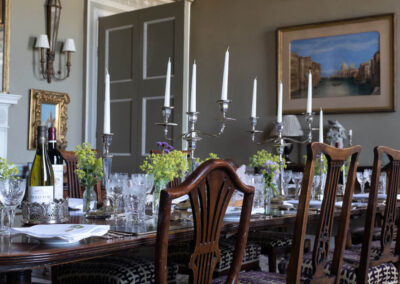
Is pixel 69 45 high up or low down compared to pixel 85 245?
up

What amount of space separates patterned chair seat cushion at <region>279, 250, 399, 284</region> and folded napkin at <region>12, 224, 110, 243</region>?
104cm

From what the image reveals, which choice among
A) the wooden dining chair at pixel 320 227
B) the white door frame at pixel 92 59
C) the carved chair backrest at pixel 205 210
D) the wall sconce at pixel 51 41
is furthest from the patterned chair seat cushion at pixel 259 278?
the white door frame at pixel 92 59

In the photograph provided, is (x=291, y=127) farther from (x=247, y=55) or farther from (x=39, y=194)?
(x=39, y=194)

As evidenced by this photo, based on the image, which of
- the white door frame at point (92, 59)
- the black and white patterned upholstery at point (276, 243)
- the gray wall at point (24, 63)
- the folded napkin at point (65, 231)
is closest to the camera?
the folded napkin at point (65, 231)

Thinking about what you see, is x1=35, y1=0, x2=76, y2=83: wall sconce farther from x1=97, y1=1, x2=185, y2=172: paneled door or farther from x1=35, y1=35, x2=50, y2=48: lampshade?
x1=97, y1=1, x2=185, y2=172: paneled door

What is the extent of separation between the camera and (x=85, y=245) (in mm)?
1355

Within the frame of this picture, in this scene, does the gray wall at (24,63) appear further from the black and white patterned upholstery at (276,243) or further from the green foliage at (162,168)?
the green foliage at (162,168)

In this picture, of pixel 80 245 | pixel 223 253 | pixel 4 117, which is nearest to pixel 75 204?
pixel 223 253

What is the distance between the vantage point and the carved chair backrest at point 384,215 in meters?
2.27

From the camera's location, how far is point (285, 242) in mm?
3074

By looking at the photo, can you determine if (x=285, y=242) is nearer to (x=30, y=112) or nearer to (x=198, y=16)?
(x=30, y=112)

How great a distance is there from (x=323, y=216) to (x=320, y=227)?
0.04 m

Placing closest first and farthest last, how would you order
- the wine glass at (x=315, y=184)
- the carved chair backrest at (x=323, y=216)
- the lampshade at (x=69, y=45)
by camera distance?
the carved chair backrest at (x=323, y=216) < the wine glass at (x=315, y=184) < the lampshade at (x=69, y=45)

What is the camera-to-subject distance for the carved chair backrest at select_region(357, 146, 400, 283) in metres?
2.27
